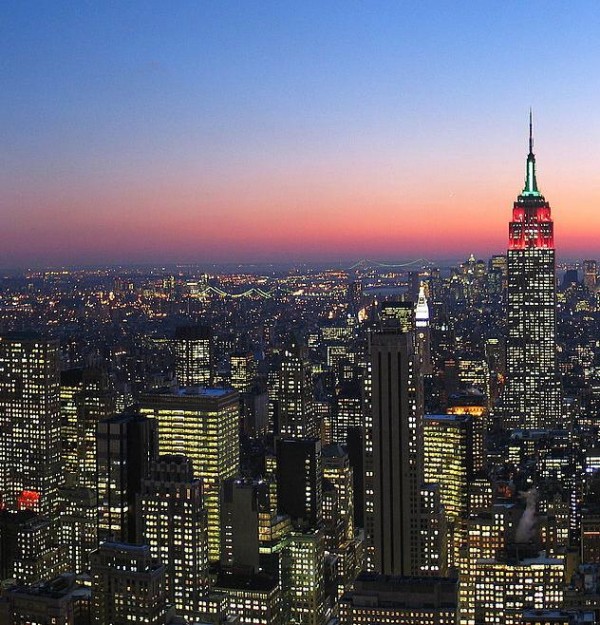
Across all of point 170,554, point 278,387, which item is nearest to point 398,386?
point 170,554

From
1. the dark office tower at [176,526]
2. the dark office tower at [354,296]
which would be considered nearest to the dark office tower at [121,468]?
the dark office tower at [176,526]

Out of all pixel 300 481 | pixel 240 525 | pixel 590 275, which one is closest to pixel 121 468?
pixel 240 525

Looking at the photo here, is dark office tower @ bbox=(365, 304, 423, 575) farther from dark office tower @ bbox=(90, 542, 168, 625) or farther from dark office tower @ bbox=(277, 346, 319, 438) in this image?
dark office tower @ bbox=(277, 346, 319, 438)

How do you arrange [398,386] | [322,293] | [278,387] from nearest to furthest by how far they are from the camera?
1. [398,386]
2. [278,387]
3. [322,293]

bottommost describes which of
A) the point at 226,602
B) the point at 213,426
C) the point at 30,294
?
the point at 226,602

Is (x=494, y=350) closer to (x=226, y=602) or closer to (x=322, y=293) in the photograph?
(x=322, y=293)
